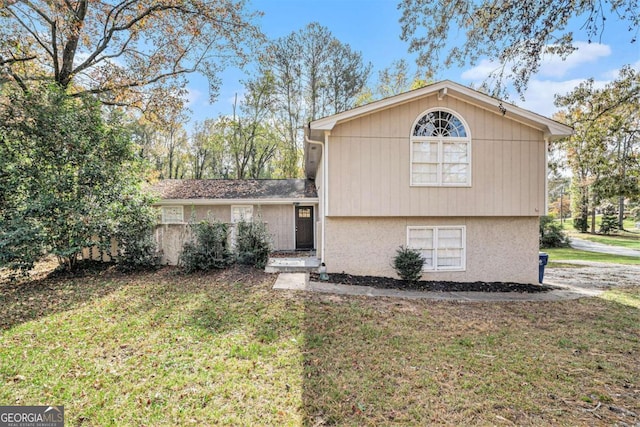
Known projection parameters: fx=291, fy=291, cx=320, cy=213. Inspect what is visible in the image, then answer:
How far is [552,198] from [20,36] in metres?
65.1

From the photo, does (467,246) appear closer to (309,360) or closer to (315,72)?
(309,360)

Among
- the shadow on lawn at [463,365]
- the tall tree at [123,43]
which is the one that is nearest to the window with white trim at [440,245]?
the shadow on lawn at [463,365]

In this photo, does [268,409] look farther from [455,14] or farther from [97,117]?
[97,117]

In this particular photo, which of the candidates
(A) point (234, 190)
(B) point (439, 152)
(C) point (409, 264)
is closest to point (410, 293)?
(C) point (409, 264)

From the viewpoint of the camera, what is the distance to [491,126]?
Result: 831 centimetres

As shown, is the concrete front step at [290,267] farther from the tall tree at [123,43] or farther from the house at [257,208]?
the tall tree at [123,43]

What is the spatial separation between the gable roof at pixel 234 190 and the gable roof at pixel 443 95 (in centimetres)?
604

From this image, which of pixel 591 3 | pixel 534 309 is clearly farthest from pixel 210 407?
pixel 591 3

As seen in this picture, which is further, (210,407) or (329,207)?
(329,207)

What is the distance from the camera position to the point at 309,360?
3.81m

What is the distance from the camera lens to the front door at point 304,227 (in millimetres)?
14086

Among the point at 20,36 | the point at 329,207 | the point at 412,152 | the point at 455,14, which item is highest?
the point at 20,36

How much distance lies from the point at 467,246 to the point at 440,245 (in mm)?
809

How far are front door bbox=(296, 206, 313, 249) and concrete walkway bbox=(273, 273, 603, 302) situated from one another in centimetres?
599
